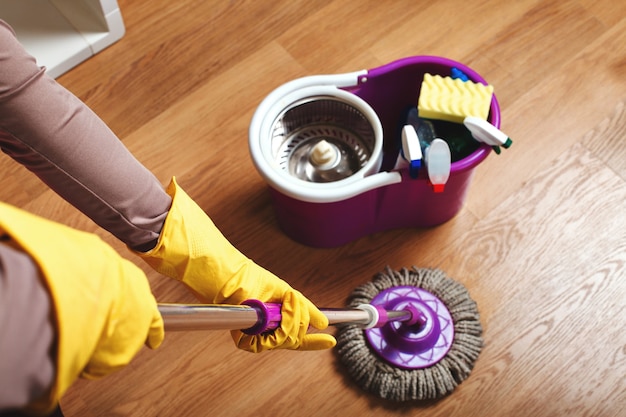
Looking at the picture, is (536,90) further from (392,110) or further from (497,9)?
(392,110)

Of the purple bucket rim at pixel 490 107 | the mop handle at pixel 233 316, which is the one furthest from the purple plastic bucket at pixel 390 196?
the mop handle at pixel 233 316

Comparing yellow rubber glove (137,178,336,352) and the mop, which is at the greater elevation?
yellow rubber glove (137,178,336,352)

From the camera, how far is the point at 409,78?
1163 millimetres

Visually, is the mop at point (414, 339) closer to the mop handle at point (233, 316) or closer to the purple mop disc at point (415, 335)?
the purple mop disc at point (415, 335)

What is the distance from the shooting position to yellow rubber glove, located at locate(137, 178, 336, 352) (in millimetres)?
817

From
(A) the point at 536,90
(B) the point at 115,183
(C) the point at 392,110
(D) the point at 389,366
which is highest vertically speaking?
(B) the point at 115,183

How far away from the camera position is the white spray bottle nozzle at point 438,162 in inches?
38.9

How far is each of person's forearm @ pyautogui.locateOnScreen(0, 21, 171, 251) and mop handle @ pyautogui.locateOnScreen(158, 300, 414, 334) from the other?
0.58 ft

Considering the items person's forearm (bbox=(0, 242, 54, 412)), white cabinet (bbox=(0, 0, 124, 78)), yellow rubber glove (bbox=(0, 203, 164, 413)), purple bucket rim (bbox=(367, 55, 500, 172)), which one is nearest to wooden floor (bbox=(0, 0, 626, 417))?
white cabinet (bbox=(0, 0, 124, 78))

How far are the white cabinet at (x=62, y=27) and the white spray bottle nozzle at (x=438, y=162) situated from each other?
75cm

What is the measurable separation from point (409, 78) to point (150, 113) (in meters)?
0.52

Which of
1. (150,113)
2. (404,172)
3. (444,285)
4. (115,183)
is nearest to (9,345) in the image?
(115,183)

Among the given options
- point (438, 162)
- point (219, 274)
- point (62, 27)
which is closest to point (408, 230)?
point (438, 162)

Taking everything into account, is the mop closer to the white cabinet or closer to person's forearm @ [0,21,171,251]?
person's forearm @ [0,21,171,251]
